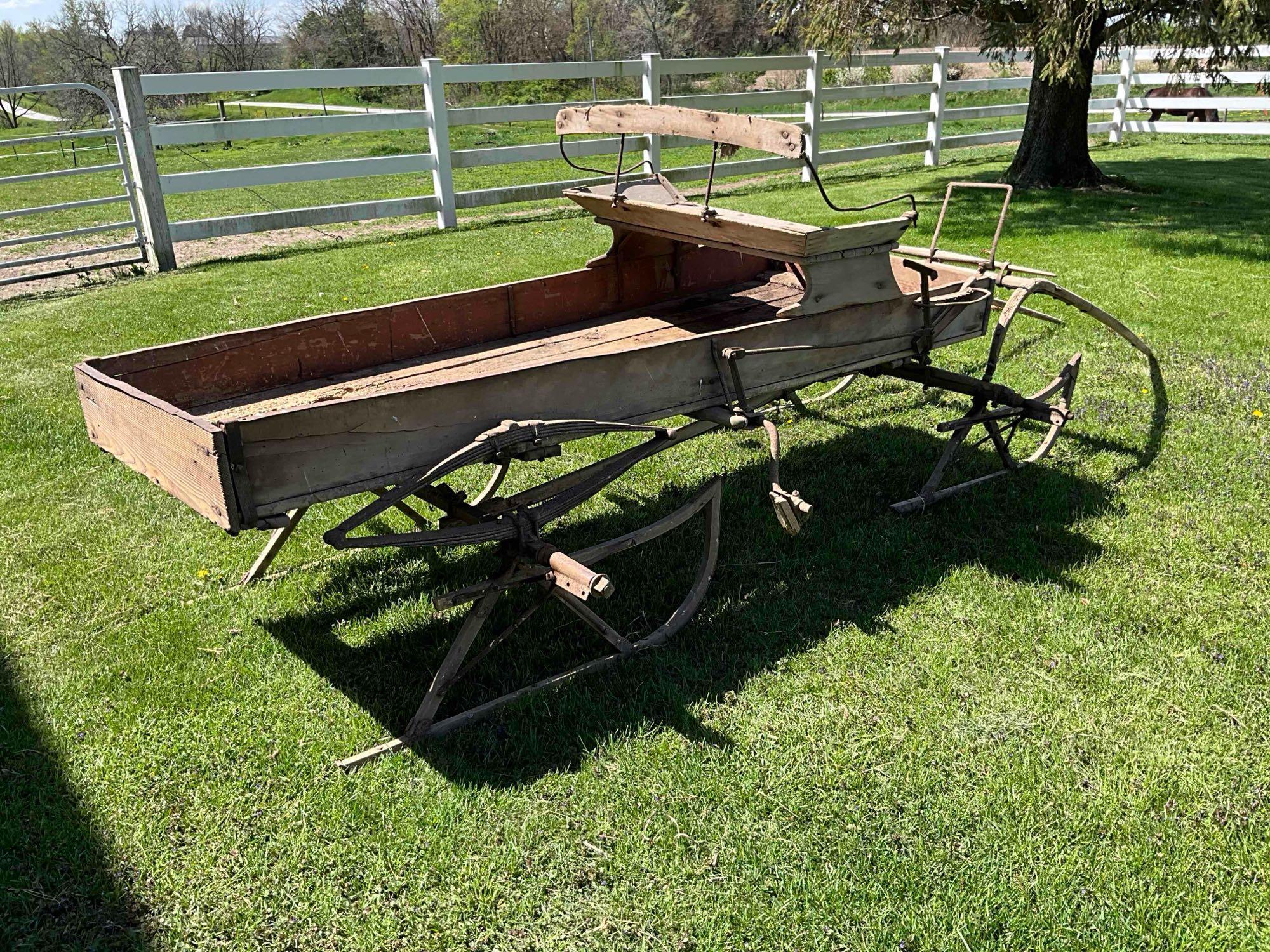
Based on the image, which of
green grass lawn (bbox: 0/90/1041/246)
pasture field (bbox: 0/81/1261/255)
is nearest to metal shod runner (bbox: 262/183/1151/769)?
pasture field (bbox: 0/81/1261/255)

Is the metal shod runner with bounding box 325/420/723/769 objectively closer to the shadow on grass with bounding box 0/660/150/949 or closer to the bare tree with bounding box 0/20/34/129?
the shadow on grass with bounding box 0/660/150/949

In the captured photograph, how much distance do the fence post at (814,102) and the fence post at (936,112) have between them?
216 cm

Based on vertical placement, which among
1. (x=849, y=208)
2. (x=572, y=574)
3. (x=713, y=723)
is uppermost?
(x=849, y=208)

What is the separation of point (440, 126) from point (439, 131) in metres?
0.05

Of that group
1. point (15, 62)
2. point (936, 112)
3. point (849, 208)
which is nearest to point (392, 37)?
point (15, 62)

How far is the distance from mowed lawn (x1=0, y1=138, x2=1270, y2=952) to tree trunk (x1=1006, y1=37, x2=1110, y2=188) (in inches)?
312

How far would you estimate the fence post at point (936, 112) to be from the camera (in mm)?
15328

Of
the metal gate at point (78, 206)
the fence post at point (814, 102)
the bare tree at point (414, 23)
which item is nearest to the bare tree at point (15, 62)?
the bare tree at point (414, 23)

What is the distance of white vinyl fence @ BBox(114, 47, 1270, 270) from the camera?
31.8 feet

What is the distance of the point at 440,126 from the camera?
36.1 feet

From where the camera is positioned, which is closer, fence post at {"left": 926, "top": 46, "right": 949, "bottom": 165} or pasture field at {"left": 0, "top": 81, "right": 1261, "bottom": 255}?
pasture field at {"left": 0, "top": 81, "right": 1261, "bottom": 255}

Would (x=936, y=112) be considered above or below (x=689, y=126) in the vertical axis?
below

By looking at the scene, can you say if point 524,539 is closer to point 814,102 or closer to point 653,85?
point 653,85

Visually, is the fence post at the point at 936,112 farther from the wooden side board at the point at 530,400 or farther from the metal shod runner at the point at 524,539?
the metal shod runner at the point at 524,539
